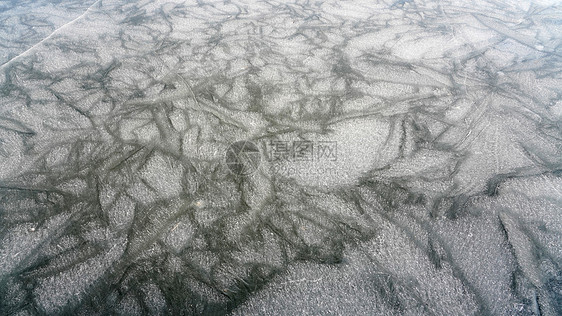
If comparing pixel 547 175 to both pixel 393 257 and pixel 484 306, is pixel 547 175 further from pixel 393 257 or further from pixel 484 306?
pixel 393 257

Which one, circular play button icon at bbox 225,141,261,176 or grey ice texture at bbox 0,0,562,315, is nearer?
grey ice texture at bbox 0,0,562,315

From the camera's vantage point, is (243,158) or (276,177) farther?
(243,158)

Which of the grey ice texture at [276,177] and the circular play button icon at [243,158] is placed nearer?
the grey ice texture at [276,177]

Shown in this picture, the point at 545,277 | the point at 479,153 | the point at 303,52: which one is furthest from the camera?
the point at 303,52

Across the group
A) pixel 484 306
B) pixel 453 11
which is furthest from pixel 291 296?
pixel 453 11
